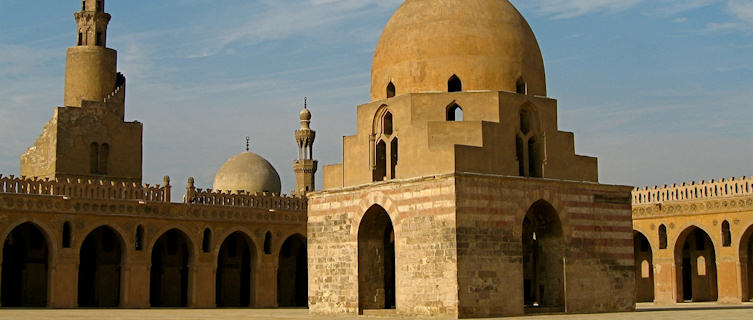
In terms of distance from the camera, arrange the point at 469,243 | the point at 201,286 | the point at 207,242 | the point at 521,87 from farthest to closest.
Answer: the point at 207,242, the point at 201,286, the point at 521,87, the point at 469,243

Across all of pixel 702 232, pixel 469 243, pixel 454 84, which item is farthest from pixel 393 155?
pixel 702 232

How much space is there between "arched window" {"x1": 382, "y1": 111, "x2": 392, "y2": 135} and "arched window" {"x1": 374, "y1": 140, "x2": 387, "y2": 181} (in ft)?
0.86

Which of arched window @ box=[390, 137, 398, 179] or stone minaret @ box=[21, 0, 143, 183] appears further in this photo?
stone minaret @ box=[21, 0, 143, 183]

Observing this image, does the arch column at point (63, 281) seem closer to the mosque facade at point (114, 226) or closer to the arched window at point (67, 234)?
the mosque facade at point (114, 226)

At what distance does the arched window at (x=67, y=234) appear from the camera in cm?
2698

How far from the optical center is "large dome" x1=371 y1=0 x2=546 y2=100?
65.6 feet

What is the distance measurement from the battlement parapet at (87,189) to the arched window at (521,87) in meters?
12.6

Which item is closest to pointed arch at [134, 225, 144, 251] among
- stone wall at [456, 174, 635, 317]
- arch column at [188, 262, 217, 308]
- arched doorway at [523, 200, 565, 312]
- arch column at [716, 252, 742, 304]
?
arch column at [188, 262, 217, 308]

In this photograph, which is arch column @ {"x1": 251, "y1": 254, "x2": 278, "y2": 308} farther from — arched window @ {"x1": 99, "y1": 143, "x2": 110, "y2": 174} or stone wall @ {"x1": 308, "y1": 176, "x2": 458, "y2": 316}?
stone wall @ {"x1": 308, "y1": 176, "x2": 458, "y2": 316}

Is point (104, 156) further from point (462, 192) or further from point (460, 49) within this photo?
point (462, 192)

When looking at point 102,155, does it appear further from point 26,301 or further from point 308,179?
point 308,179

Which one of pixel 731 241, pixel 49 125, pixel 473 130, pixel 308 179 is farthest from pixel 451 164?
pixel 308 179

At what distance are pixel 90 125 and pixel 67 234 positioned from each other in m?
4.91

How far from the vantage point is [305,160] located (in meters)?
38.2
